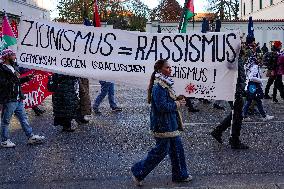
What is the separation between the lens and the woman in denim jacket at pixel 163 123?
583 centimetres

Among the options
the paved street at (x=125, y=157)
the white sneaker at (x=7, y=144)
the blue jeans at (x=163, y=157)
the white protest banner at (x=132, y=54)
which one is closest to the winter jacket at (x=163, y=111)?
the blue jeans at (x=163, y=157)

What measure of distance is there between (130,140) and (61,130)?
175 centimetres

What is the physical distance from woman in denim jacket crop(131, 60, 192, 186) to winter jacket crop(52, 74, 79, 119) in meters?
3.62

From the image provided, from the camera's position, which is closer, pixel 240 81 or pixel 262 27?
pixel 240 81

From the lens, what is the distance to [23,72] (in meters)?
Answer: 11.6

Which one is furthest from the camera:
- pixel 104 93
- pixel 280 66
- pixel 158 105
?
pixel 280 66

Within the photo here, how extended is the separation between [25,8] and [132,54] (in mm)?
33532

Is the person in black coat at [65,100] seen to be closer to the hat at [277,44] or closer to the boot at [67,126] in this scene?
the boot at [67,126]

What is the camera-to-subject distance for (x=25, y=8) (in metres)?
39.2

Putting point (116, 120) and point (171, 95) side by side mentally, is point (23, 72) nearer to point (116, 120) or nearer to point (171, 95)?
point (116, 120)

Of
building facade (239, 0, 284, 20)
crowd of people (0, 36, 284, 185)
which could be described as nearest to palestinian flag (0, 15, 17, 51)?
crowd of people (0, 36, 284, 185)

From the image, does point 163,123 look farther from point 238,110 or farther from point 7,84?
point 7,84

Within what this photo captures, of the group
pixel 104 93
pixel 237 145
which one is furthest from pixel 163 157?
pixel 104 93

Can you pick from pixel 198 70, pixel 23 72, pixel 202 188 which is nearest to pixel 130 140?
pixel 198 70
